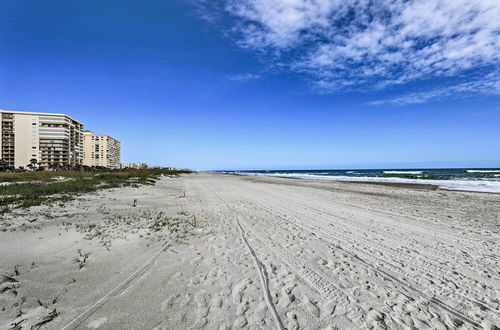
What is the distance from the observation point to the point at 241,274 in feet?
16.9

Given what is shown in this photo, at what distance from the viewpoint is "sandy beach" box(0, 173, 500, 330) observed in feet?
12.0

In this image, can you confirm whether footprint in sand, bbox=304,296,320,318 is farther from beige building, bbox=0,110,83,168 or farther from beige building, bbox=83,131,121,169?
beige building, bbox=83,131,121,169

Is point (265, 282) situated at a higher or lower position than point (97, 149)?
lower

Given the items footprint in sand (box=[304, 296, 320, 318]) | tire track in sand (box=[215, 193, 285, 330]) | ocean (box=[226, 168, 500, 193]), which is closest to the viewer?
tire track in sand (box=[215, 193, 285, 330])

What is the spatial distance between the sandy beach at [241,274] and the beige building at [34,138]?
92.1 metres

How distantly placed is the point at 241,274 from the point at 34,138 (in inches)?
4374

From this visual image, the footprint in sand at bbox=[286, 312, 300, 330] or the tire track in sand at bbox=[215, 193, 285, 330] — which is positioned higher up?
the tire track in sand at bbox=[215, 193, 285, 330]

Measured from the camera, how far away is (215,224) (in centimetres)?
958

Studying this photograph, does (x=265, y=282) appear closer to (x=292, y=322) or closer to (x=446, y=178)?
(x=292, y=322)

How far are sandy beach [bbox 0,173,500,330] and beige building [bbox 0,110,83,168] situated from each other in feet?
302

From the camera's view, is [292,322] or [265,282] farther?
[265,282]

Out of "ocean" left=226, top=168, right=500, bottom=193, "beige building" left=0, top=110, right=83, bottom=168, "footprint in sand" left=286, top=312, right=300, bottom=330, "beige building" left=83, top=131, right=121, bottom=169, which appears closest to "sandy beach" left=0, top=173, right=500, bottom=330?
"footprint in sand" left=286, top=312, right=300, bottom=330

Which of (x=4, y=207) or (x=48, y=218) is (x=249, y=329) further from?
(x=4, y=207)

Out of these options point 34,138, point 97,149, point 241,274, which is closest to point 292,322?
point 241,274
